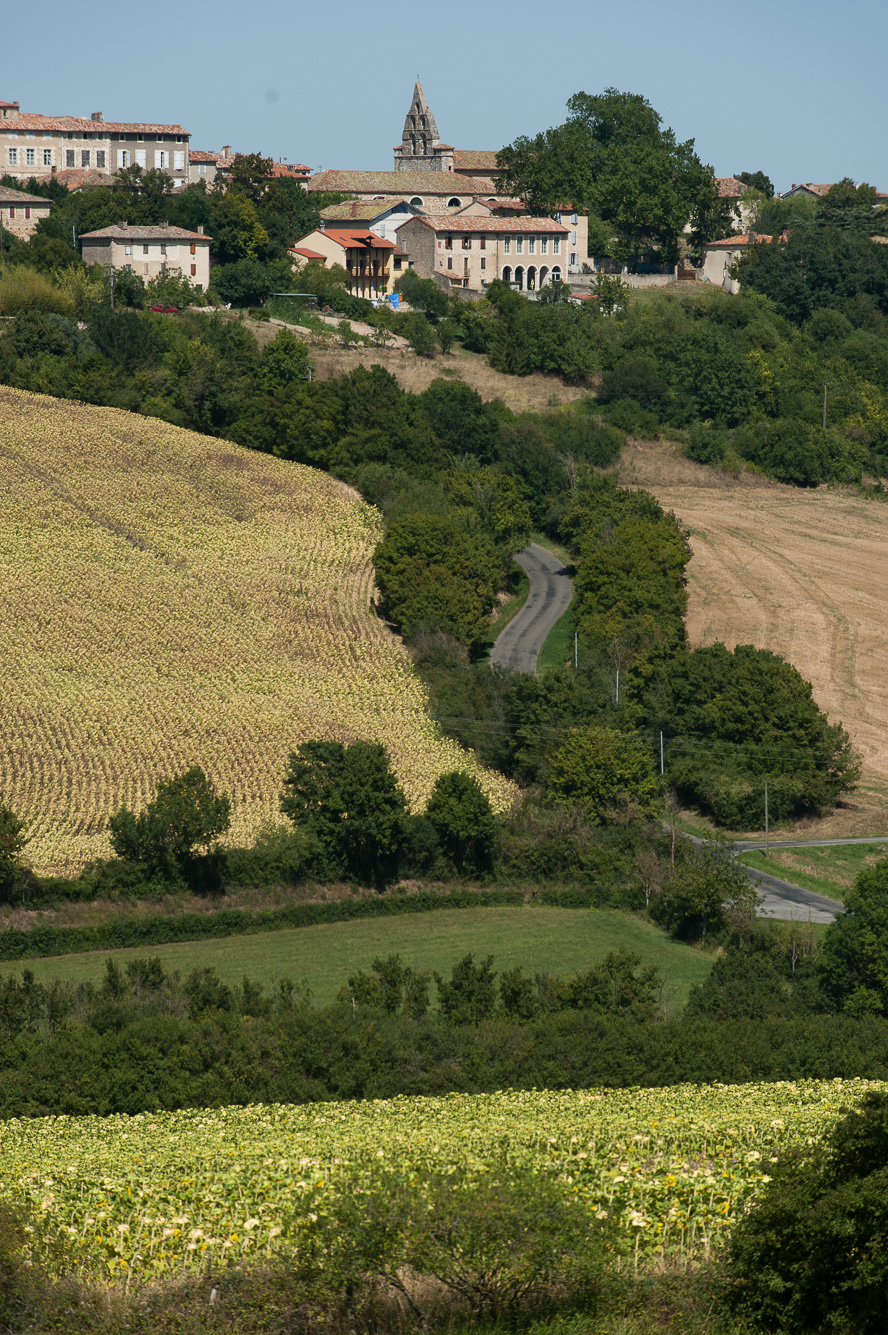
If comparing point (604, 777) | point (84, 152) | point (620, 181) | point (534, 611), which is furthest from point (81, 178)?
point (604, 777)

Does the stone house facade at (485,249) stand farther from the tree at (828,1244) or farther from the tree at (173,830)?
the tree at (828,1244)

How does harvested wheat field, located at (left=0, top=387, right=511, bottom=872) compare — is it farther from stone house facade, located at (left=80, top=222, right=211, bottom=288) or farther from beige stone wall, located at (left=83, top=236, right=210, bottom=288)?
stone house facade, located at (left=80, top=222, right=211, bottom=288)

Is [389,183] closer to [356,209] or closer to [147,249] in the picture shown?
[356,209]

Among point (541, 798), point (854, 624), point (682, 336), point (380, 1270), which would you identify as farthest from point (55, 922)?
point (682, 336)

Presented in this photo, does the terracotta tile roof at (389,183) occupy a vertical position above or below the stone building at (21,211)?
above

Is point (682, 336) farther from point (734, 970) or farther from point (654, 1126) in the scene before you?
point (654, 1126)

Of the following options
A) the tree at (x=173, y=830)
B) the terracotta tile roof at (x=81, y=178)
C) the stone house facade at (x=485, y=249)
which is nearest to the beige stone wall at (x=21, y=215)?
the terracotta tile roof at (x=81, y=178)
